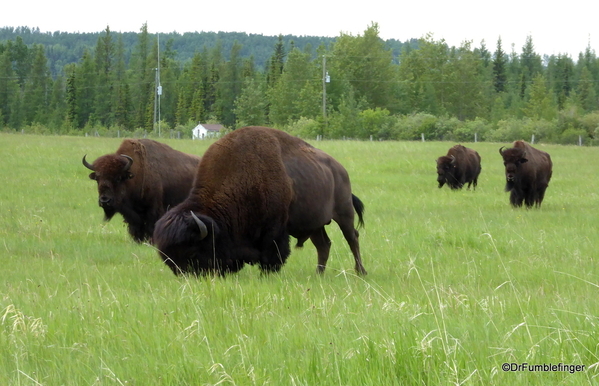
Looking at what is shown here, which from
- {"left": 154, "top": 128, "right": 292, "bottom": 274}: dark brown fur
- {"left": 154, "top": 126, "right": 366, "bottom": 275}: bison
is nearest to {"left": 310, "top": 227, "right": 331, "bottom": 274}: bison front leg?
{"left": 154, "top": 126, "right": 366, "bottom": 275}: bison

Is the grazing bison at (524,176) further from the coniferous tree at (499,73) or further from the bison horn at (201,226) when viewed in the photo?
the coniferous tree at (499,73)

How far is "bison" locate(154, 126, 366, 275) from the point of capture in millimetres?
7297

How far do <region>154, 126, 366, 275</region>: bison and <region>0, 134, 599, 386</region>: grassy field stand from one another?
320mm

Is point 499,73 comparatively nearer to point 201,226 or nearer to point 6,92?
point 6,92

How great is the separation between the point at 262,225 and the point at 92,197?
12078mm

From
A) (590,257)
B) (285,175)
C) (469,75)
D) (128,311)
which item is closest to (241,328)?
(128,311)

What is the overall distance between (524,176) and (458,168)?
8391mm

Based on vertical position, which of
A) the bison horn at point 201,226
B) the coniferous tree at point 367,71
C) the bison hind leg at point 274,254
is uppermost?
the coniferous tree at point 367,71

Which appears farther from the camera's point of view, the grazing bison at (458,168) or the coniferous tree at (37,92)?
the coniferous tree at (37,92)

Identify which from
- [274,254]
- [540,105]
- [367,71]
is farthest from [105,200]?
[540,105]

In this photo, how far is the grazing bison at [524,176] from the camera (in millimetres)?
18812

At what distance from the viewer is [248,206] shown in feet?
26.2

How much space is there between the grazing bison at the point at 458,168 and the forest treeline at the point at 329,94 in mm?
38514

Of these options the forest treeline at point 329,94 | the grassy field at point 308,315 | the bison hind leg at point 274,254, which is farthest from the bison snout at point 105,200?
the forest treeline at point 329,94
